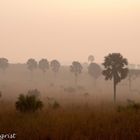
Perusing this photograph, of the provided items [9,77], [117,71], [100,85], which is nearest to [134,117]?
[117,71]

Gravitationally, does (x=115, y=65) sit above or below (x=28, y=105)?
above

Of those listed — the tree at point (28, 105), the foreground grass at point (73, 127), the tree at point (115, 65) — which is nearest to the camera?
the foreground grass at point (73, 127)

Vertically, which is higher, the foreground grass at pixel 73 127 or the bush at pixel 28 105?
the bush at pixel 28 105

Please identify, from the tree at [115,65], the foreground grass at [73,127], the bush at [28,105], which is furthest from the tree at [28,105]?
the tree at [115,65]

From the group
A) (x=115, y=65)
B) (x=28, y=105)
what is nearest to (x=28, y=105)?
(x=28, y=105)

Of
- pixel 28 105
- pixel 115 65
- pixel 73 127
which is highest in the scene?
pixel 115 65

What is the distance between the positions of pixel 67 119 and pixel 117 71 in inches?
1293

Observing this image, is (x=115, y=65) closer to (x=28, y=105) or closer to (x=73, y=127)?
(x=28, y=105)

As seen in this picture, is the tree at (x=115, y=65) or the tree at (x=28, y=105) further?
the tree at (x=115, y=65)

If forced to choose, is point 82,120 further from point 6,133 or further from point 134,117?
point 6,133

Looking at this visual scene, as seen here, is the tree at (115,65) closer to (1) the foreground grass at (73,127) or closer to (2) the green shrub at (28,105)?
(2) the green shrub at (28,105)

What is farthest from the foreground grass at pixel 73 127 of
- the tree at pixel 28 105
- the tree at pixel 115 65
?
the tree at pixel 115 65

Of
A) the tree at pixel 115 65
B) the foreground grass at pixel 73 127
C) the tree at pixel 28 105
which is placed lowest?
the foreground grass at pixel 73 127

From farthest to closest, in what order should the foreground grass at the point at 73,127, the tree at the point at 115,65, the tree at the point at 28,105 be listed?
the tree at the point at 115,65 → the tree at the point at 28,105 → the foreground grass at the point at 73,127
